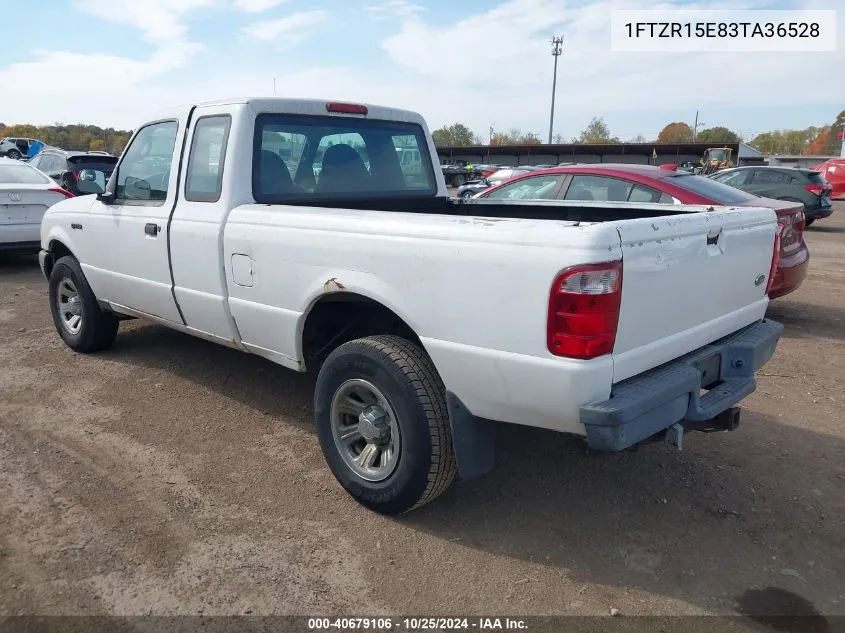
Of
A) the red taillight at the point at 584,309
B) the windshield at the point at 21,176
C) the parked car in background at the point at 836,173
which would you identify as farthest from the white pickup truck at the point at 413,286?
the parked car in background at the point at 836,173

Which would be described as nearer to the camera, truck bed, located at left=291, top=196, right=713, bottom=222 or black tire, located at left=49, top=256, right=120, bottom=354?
truck bed, located at left=291, top=196, right=713, bottom=222

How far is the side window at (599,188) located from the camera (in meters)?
6.54

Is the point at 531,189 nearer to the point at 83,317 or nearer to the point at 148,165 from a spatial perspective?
the point at 148,165

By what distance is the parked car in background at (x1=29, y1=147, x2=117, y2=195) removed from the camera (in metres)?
5.39

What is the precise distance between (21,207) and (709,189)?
8.61 metres

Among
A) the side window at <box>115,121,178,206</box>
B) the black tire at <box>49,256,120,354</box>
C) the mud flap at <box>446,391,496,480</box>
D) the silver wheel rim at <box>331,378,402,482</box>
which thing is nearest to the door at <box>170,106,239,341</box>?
the side window at <box>115,121,178,206</box>

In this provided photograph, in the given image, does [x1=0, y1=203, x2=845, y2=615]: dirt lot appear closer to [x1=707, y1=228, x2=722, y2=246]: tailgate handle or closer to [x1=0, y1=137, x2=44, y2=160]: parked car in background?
[x1=707, y1=228, x2=722, y2=246]: tailgate handle

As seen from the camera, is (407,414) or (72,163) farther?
(72,163)

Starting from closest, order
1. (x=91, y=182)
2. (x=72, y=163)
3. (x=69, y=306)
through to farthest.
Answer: (x=91, y=182) < (x=69, y=306) < (x=72, y=163)

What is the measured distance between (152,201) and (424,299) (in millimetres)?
2540

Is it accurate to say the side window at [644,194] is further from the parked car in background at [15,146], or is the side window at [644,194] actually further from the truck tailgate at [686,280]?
the parked car in background at [15,146]

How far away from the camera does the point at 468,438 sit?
2811 mm

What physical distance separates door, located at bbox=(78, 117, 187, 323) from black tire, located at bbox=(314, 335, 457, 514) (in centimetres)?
182

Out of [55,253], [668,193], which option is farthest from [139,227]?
[668,193]
